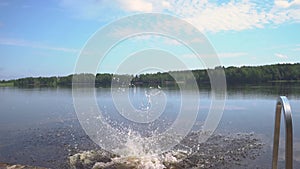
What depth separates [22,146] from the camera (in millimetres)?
10836

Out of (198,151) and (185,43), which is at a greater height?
(185,43)

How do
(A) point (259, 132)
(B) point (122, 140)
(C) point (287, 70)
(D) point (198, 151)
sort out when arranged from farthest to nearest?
(C) point (287, 70)
(A) point (259, 132)
(B) point (122, 140)
(D) point (198, 151)

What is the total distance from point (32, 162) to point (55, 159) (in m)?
0.71

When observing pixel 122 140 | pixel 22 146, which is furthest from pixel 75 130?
pixel 122 140

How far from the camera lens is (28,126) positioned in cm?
1523

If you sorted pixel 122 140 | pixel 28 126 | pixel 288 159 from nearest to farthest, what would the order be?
pixel 288 159, pixel 122 140, pixel 28 126

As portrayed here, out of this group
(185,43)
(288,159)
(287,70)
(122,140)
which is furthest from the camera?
(287,70)

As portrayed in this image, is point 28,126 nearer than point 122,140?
No

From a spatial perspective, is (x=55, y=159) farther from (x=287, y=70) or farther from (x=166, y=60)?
(x=287, y=70)

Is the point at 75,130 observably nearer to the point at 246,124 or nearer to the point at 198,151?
the point at 198,151

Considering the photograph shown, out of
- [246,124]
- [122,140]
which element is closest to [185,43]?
[122,140]

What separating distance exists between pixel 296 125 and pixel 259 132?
8.96 ft

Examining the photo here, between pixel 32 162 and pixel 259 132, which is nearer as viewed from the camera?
pixel 32 162

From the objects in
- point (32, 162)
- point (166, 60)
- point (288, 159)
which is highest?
point (166, 60)
